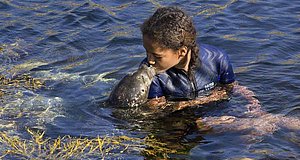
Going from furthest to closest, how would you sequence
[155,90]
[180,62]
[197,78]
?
[197,78], [155,90], [180,62]

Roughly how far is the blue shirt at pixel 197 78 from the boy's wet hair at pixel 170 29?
1.35ft

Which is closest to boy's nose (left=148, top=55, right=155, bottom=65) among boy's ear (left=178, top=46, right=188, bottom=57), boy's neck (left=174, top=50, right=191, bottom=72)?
boy's ear (left=178, top=46, right=188, bottom=57)

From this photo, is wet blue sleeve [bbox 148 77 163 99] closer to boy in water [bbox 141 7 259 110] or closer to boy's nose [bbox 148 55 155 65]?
boy in water [bbox 141 7 259 110]

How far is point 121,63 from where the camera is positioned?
8273mm

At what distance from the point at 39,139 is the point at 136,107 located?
3.41 feet

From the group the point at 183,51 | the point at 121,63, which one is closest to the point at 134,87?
the point at 183,51

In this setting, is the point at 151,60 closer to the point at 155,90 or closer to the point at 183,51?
the point at 183,51

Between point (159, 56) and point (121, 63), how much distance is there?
250 cm

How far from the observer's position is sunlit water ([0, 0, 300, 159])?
5.79m

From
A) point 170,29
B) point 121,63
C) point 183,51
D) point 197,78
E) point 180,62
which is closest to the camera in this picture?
point 170,29

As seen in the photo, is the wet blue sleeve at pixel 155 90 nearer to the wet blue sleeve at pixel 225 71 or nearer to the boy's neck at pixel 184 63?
the boy's neck at pixel 184 63

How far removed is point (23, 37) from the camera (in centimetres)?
962

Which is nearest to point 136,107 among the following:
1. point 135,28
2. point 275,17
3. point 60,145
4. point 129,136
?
point 129,136

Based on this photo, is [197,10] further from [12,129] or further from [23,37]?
[12,129]
